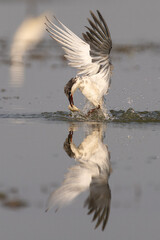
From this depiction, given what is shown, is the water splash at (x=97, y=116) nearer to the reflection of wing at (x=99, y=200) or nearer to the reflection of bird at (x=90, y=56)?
the reflection of bird at (x=90, y=56)

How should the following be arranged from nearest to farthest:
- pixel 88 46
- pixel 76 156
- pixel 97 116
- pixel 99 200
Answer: pixel 99 200
pixel 76 156
pixel 88 46
pixel 97 116

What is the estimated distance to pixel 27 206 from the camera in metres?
5.43

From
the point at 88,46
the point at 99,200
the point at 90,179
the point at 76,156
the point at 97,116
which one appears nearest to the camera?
the point at 99,200

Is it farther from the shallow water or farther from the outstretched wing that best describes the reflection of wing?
the outstretched wing

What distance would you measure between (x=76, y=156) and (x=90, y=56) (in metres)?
2.68

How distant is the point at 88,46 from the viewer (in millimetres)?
9438

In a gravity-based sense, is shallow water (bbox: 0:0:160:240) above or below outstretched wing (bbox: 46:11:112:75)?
below

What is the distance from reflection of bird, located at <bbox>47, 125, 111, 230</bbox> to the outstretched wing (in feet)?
6.31

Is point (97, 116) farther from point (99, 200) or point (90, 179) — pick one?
point (99, 200)

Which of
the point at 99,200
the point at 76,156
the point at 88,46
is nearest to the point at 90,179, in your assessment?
the point at 99,200

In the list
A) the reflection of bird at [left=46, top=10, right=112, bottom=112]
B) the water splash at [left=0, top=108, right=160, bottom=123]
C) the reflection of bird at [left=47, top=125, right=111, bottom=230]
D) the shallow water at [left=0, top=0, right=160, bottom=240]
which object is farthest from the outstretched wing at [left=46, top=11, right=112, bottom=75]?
the reflection of bird at [left=47, top=125, right=111, bottom=230]

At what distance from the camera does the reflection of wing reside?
207 inches

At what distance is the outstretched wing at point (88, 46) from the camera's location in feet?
30.5

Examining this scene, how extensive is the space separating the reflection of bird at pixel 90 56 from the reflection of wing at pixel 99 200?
11.6 feet
